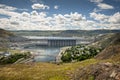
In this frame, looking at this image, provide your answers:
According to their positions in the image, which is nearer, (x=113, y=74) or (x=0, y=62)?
(x=113, y=74)

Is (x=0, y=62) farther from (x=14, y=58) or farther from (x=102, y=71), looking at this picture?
(x=102, y=71)

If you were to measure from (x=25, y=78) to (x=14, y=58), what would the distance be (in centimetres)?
11588

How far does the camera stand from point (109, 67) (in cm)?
6316

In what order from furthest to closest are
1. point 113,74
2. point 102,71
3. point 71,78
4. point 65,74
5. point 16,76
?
point 16,76 < point 65,74 < point 71,78 < point 102,71 < point 113,74

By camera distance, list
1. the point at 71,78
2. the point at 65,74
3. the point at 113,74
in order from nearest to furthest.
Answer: the point at 113,74
the point at 71,78
the point at 65,74

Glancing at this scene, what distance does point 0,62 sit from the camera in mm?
189000

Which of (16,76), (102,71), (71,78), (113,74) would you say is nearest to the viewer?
(113,74)

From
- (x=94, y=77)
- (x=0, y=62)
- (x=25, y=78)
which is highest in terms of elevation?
(x=94, y=77)

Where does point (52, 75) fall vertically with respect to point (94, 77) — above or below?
below

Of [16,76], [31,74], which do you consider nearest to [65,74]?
[31,74]

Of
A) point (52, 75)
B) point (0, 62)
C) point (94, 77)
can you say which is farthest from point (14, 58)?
point (94, 77)

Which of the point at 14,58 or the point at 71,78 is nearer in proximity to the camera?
the point at 71,78

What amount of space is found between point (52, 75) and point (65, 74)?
589 centimetres

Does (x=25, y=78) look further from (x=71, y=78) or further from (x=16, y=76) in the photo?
(x=71, y=78)
